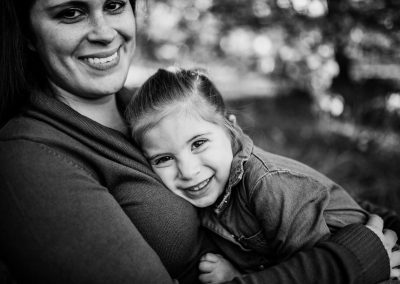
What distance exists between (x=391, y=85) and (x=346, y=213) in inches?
166

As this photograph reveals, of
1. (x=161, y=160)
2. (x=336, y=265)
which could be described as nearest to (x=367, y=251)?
(x=336, y=265)

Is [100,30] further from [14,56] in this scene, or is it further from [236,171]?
[236,171]

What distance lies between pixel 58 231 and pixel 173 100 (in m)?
0.79

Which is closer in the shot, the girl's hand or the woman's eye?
the woman's eye

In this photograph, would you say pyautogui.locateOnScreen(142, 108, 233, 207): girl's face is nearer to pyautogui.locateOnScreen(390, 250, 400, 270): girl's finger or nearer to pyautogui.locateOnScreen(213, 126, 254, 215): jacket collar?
pyautogui.locateOnScreen(213, 126, 254, 215): jacket collar

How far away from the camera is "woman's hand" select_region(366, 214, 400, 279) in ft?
5.39

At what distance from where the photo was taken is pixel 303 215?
153 centimetres

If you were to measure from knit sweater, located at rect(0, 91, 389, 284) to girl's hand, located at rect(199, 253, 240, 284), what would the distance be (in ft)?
0.31

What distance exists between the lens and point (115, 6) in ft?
5.54

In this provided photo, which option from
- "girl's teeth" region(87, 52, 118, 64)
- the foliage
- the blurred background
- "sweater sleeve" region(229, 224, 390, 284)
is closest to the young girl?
"sweater sleeve" region(229, 224, 390, 284)

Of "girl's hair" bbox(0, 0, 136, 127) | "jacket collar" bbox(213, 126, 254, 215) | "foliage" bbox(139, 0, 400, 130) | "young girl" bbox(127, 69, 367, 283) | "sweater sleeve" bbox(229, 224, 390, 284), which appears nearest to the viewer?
"sweater sleeve" bbox(229, 224, 390, 284)

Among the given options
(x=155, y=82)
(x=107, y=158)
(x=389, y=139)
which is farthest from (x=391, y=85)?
(x=107, y=158)

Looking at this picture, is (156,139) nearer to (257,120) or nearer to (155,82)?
(155,82)

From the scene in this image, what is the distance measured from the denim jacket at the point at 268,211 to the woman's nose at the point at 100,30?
2.45ft
